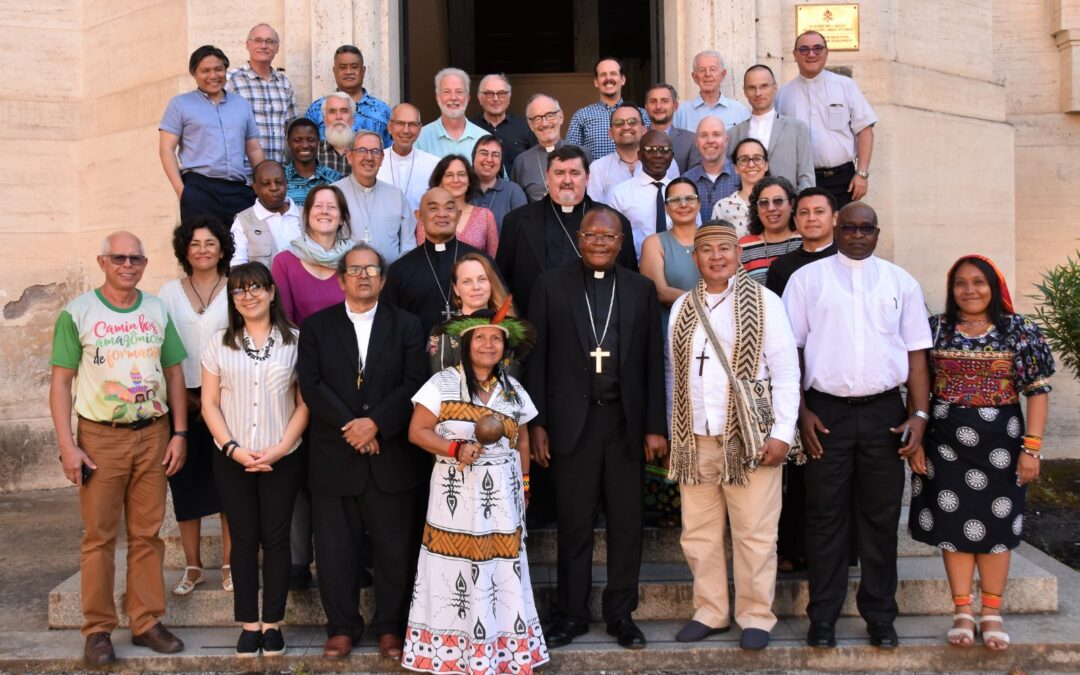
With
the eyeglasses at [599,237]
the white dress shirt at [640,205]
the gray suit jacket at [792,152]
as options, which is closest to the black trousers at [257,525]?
the eyeglasses at [599,237]

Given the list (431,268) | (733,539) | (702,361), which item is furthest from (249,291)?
(733,539)

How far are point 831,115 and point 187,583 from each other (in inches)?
189

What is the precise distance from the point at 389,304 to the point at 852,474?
2.30 m

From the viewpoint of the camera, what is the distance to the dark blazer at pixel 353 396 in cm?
468

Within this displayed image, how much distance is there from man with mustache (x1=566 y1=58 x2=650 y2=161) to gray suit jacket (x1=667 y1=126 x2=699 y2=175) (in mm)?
362

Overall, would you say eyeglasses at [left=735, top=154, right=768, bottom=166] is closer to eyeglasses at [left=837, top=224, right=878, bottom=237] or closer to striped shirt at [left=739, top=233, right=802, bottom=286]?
striped shirt at [left=739, top=233, right=802, bottom=286]

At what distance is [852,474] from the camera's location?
15.9 ft

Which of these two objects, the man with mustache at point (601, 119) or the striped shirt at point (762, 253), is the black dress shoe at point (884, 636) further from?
the man with mustache at point (601, 119)

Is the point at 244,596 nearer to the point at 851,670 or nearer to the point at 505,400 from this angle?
the point at 505,400

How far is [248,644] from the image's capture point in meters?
4.82

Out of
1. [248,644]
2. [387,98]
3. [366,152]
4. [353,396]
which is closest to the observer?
[353,396]

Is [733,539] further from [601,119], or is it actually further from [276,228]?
[601,119]

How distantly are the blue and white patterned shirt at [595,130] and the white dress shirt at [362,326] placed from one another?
2586 millimetres

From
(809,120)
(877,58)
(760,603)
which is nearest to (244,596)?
(760,603)
